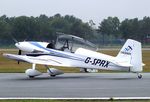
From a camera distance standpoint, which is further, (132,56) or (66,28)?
(66,28)

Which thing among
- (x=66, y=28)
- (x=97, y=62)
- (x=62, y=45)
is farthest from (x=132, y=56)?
(x=66, y=28)

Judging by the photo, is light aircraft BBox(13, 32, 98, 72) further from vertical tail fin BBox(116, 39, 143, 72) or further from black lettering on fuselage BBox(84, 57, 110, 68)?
vertical tail fin BBox(116, 39, 143, 72)

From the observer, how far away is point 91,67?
22344 mm

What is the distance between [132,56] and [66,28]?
92.3 metres

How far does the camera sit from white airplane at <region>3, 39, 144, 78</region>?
71.0 ft

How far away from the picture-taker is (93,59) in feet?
72.8

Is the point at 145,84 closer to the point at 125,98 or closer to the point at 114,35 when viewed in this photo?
the point at 125,98

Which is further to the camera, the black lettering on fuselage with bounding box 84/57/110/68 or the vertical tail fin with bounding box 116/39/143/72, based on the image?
the black lettering on fuselage with bounding box 84/57/110/68

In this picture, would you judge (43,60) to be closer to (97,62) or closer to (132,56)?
(97,62)

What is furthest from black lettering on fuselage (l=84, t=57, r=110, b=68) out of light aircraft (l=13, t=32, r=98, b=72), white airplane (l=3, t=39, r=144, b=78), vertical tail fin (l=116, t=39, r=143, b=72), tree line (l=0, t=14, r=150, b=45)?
tree line (l=0, t=14, r=150, b=45)

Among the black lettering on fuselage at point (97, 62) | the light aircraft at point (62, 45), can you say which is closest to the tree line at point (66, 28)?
the light aircraft at point (62, 45)

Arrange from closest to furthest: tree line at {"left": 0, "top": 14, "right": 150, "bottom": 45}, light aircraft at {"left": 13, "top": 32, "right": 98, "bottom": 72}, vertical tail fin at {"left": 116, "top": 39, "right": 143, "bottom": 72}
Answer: vertical tail fin at {"left": 116, "top": 39, "right": 143, "bottom": 72}
light aircraft at {"left": 13, "top": 32, "right": 98, "bottom": 72}
tree line at {"left": 0, "top": 14, "right": 150, "bottom": 45}

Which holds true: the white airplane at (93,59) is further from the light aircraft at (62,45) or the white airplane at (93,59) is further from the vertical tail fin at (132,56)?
the light aircraft at (62,45)

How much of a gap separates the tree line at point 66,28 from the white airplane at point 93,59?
132 ft
